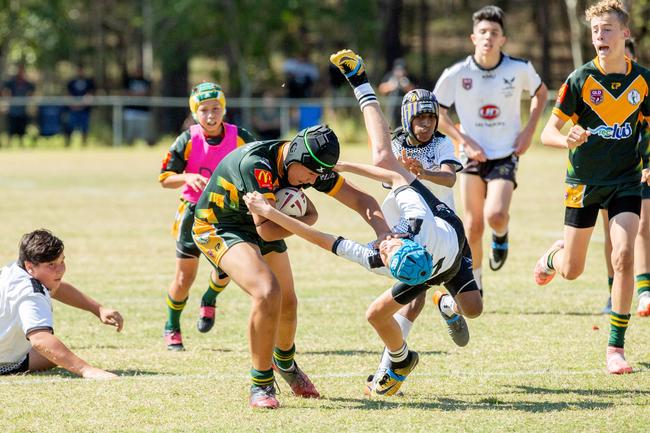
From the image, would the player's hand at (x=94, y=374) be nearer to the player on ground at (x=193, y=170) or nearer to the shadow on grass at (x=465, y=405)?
the player on ground at (x=193, y=170)

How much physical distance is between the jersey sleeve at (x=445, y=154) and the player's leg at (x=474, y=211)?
77.6 inches

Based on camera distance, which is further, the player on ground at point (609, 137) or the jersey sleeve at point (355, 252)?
the player on ground at point (609, 137)

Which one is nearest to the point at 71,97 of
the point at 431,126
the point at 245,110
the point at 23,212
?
the point at 245,110

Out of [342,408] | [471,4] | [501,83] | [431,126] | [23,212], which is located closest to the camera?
[342,408]

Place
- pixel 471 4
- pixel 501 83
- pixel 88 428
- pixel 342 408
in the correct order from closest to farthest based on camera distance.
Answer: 1. pixel 88 428
2. pixel 342 408
3. pixel 501 83
4. pixel 471 4

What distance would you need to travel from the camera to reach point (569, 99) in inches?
301

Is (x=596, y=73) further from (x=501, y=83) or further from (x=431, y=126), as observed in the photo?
(x=501, y=83)

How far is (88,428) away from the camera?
589 centimetres

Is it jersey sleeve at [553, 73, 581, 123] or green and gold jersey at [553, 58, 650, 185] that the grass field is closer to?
green and gold jersey at [553, 58, 650, 185]

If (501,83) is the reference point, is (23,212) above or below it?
below

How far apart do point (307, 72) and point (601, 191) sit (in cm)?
2487

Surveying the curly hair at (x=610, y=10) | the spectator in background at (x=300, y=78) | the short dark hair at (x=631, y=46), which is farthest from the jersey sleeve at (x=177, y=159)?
the spectator in background at (x=300, y=78)

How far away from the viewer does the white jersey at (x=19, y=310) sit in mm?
7020

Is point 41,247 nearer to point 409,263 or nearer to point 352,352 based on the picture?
point 352,352
